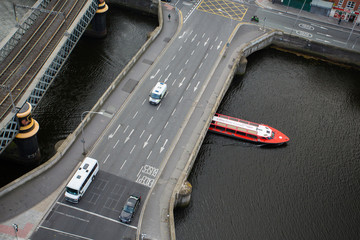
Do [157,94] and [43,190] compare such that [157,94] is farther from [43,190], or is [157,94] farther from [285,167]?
[43,190]

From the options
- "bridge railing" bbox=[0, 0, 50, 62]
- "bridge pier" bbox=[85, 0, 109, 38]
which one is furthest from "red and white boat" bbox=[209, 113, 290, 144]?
"bridge railing" bbox=[0, 0, 50, 62]

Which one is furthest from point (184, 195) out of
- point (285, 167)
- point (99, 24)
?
point (99, 24)

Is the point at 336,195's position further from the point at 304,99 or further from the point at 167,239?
the point at 167,239

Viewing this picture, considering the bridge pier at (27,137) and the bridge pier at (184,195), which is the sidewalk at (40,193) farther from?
the bridge pier at (184,195)

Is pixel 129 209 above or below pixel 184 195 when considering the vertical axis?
below

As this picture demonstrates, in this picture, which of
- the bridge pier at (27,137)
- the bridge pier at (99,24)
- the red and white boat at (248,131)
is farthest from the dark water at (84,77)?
the red and white boat at (248,131)

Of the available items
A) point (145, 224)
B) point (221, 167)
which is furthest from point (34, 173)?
point (221, 167)
